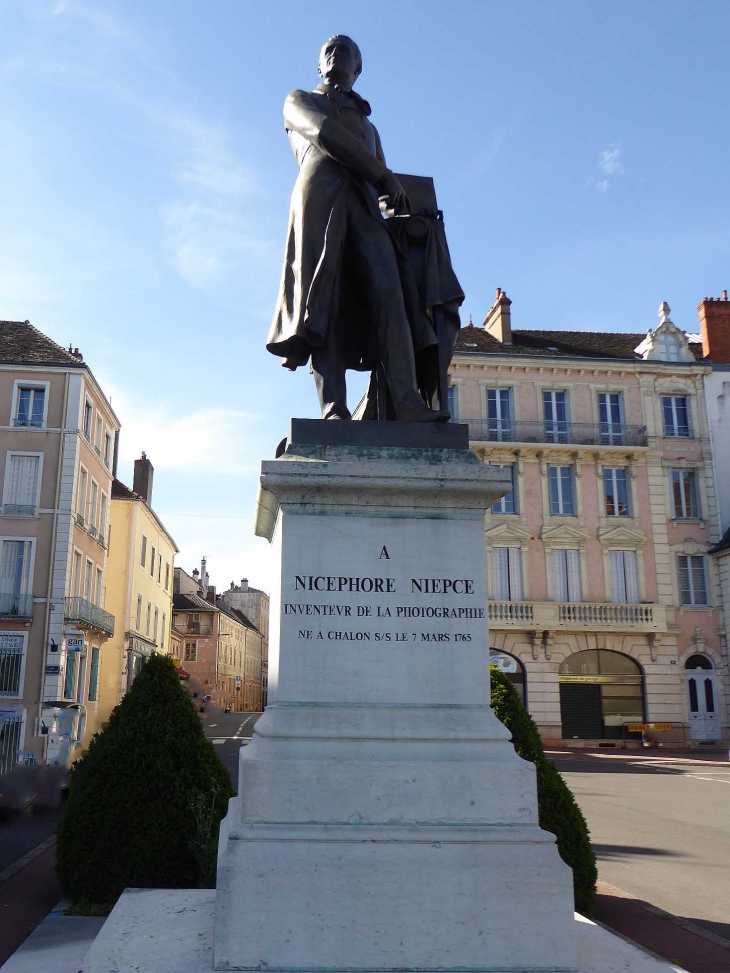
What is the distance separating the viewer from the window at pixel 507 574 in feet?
111

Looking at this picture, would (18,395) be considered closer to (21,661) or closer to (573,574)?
(21,661)

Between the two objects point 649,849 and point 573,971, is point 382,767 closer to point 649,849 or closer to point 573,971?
point 573,971

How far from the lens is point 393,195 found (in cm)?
535

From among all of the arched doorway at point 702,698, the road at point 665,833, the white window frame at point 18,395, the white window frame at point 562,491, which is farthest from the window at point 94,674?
the arched doorway at point 702,698

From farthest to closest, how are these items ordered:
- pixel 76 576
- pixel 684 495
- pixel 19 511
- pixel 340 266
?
1. pixel 684 495
2. pixel 76 576
3. pixel 19 511
4. pixel 340 266

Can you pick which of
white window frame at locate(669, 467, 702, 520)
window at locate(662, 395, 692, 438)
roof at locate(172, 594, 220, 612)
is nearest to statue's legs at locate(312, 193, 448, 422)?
white window frame at locate(669, 467, 702, 520)

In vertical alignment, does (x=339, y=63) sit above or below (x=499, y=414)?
below

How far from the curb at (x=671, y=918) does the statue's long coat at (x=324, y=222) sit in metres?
3.96

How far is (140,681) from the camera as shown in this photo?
7.02m

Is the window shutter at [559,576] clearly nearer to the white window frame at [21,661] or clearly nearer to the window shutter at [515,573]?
the window shutter at [515,573]

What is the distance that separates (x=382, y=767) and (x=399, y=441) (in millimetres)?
1697

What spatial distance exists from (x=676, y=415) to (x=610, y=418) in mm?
2926

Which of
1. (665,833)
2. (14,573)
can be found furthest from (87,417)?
(665,833)

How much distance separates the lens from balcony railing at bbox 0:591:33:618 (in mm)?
Answer: 30281
